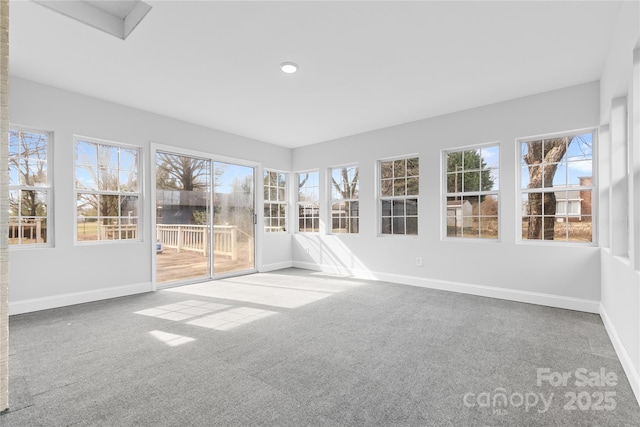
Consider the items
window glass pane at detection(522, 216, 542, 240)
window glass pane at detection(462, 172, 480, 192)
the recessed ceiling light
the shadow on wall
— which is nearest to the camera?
the recessed ceiling light

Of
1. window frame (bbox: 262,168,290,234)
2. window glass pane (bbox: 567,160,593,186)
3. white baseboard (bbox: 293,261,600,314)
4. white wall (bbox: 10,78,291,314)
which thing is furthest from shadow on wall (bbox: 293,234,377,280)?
window glass pane (bbox: 567,160,593,186)

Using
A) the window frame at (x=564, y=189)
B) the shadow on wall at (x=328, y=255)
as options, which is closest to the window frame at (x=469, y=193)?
the window frame at (x=564, y=189)

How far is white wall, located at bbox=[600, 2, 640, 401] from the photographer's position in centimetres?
197

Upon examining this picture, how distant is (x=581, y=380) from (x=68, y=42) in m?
4.92

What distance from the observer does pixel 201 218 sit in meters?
5.19

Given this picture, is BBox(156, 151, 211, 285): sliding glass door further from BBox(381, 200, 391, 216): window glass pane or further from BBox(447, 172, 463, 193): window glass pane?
BBox(447, 172, 463, 193): window glass pane

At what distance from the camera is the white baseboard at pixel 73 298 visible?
11.2ft

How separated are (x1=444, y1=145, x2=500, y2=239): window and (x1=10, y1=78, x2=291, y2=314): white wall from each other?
4371 mm

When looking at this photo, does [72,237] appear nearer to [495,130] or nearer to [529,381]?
[529,381]

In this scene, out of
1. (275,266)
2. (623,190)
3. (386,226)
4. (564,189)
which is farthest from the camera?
(275,266)

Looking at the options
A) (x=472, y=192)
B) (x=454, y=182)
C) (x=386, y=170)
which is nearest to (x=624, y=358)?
(x=472, y=192)

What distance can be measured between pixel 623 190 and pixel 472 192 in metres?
1.79

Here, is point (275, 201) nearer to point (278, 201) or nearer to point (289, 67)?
point (278, 201)

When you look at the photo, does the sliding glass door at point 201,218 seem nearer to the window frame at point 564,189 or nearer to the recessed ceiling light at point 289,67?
the recessed ceiling light at point 289,67
